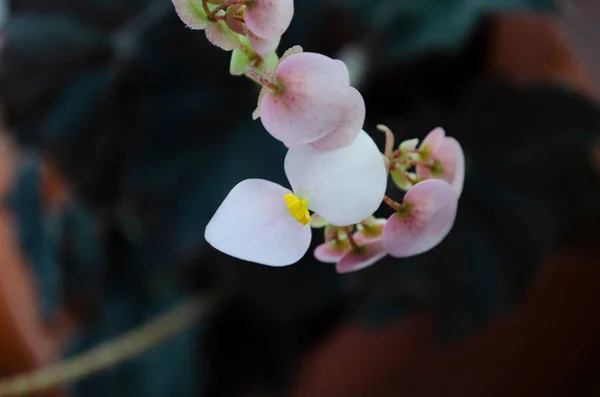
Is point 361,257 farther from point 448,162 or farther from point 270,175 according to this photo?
point 270,175

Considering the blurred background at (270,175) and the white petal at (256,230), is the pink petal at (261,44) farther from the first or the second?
the blurred background at (270,175)

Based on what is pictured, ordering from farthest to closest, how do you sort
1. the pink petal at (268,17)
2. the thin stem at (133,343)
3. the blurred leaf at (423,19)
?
the thin stem at (133,343) → the blurred leaf at (423,19) → the pink petal at (268,17)

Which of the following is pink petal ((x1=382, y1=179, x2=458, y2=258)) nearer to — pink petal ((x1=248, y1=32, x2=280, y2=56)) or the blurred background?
pink petal ((x1=248, y1=32, x2=280, y2=56))

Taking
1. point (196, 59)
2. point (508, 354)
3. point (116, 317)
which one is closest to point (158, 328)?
point (116, 317)

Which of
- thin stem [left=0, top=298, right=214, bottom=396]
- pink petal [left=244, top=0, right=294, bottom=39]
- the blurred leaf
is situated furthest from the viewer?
thin stem [left=0, top=298, right=214, bottom=396]

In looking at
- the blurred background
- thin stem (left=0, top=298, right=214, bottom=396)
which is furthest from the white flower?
thin stem (left=0, top=298, right=214, bottom=396)

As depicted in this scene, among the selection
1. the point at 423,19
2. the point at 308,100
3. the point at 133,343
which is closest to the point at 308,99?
the point at 308,100

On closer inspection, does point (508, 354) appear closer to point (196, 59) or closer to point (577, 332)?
point (577, 332)

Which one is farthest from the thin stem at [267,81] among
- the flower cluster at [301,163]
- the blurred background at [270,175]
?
the blurred background at [270,175]
